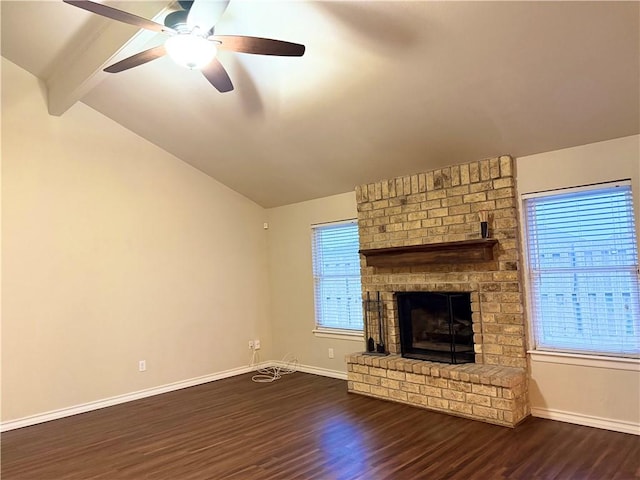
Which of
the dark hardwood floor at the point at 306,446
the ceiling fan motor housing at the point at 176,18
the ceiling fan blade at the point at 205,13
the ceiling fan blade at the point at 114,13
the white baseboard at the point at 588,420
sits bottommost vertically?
the dark hardwood floor at the point at 306,446

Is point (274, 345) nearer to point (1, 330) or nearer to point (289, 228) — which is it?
point (289, 228)

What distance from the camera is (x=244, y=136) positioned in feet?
15.7

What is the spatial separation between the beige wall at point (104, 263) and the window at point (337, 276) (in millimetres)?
1055

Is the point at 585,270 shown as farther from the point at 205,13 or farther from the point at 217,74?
the point at 205,13

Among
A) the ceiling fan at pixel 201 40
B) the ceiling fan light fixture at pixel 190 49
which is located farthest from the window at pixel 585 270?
the ceiling fan light fixture at pixel 190 49

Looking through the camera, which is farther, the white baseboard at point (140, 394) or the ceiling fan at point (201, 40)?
the white baseboard at point (140, 394)

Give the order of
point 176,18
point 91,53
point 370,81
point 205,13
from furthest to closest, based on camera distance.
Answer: point 91,53, point 370,81, point 176,18, point 205,13

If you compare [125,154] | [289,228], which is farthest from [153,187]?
[289,228]

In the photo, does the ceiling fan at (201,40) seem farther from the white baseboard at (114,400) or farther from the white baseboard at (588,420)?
the white baseboard at (114,400)

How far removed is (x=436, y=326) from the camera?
182 inches

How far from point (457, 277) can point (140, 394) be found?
3.71 meters

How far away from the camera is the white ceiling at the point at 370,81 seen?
284 cm

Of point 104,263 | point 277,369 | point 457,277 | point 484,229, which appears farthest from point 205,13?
point 277,369

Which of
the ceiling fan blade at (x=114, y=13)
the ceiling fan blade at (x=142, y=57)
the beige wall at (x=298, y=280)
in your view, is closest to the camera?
the ceiling fan blade at (x=114, y=13)
